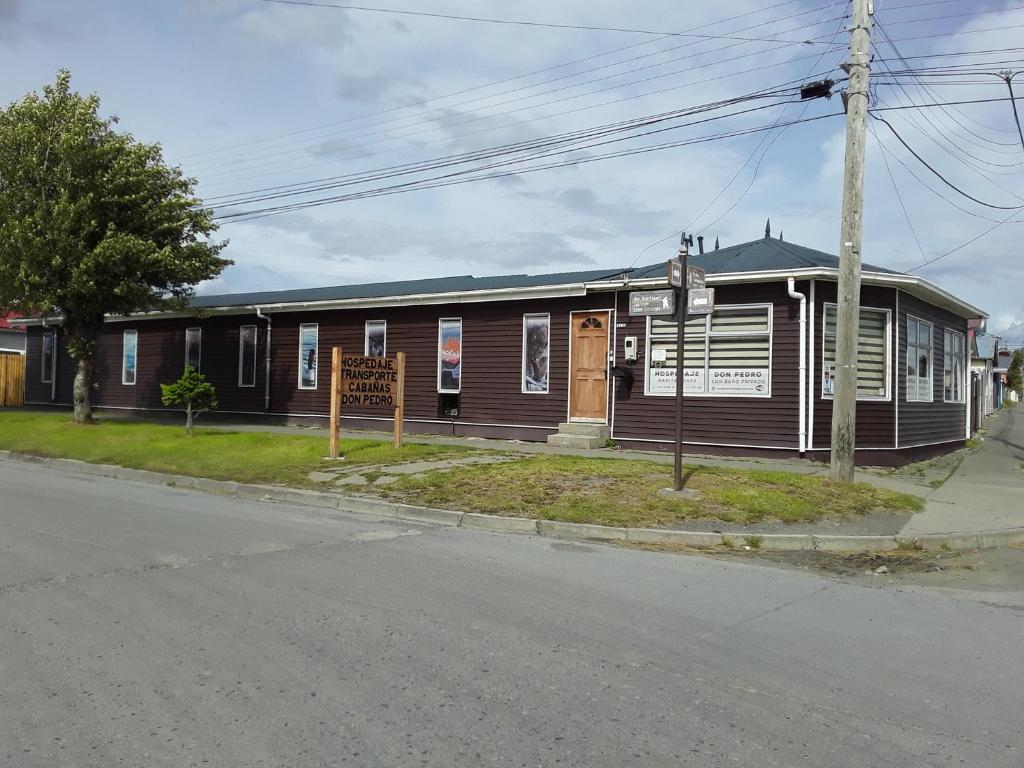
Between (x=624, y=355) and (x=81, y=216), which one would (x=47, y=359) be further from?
(x=624, y=355)

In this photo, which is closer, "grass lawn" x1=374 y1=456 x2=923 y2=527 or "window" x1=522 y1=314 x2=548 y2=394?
"grass lawn" x1=374 y1=456 x2=923 y2=527

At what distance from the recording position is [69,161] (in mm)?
18750

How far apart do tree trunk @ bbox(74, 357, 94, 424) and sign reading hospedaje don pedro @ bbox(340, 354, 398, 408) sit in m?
9.42

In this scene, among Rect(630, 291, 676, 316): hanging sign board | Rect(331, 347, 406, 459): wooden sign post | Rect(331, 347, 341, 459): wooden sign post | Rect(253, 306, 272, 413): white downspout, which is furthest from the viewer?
Rect(253, 306, 272, 413): white downspout

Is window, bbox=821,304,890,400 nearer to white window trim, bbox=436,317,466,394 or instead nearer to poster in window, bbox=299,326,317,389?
white window trim, bbox=436,317,466,394

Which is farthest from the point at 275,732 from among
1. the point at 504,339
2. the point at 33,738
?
the point at 504,339

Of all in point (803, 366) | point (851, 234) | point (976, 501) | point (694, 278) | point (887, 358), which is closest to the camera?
point (694, 278)

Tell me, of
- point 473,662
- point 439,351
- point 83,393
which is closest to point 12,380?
point 83,393

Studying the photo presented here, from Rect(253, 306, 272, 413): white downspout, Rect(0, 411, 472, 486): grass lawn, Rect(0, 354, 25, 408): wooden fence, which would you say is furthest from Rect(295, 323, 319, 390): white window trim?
Result: Rect(0, 354, 25, 408): wooden fence

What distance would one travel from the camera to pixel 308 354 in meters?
22.5

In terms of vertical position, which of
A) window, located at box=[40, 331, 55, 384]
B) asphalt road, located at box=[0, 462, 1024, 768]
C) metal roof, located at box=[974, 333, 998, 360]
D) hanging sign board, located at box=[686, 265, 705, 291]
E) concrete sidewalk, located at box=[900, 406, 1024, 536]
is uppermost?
metal roof, located at box=[974, 333, 998, 360]

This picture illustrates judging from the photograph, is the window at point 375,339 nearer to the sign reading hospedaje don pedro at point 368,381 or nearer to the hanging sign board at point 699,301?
the sign reading hospedaje don pedro at point 368,381

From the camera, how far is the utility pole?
11742 millimetres

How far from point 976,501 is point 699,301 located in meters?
5.00
